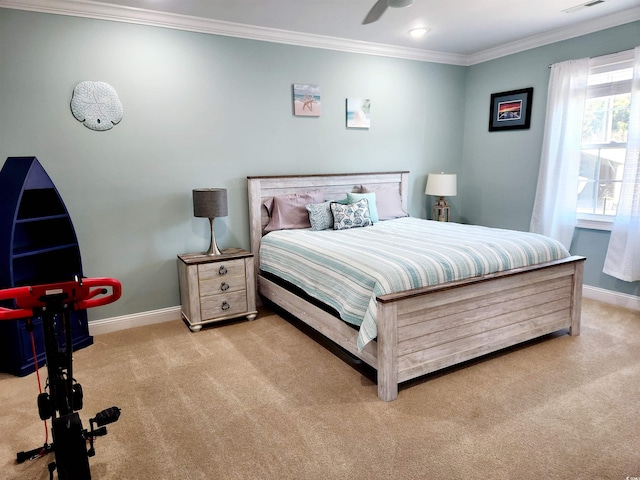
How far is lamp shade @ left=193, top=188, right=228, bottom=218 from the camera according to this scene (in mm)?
3551

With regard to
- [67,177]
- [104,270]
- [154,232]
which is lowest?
[104,270]

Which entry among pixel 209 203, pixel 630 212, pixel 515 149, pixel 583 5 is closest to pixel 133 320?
pixel 209 203

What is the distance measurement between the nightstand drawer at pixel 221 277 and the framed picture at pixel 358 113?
6.55 feet

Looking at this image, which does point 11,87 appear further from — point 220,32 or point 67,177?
point 220,32

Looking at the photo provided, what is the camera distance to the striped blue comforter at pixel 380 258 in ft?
8.34

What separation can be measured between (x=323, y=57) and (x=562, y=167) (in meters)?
2.61

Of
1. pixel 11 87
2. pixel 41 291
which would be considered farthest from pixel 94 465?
pixel 11 87

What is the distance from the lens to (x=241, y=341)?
3365 millimetres

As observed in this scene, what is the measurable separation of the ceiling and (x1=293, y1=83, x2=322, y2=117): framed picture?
1.37ft

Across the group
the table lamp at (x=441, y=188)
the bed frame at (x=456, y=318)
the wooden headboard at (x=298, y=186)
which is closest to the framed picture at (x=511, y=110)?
the table lamp at (x=441, y=188)

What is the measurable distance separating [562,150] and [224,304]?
140 inches

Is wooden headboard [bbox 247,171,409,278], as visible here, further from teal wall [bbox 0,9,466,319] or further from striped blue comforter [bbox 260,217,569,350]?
striped blue comforter [bbox 260,217,569,350]

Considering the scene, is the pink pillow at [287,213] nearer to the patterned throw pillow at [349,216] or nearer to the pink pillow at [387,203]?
the patterned throw pillow at [349,216]

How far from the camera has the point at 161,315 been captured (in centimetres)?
383
